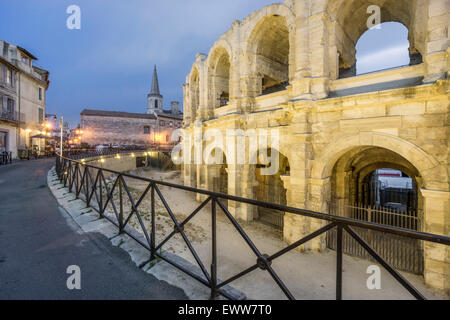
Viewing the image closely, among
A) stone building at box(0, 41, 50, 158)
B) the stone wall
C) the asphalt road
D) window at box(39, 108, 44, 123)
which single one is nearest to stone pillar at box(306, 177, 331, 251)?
the asphalt road

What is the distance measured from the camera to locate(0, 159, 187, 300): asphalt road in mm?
2018

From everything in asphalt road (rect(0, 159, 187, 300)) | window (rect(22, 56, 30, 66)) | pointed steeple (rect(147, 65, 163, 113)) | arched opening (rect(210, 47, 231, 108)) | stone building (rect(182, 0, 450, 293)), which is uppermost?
pointed steeple (rect(147, 65, 163, 113))

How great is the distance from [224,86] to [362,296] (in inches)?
472

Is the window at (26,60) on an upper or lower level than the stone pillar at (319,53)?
upper

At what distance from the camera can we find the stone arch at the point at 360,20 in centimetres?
620

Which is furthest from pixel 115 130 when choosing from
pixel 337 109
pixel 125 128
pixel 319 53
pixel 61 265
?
pixel 61 265

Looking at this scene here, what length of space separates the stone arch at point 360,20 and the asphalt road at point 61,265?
879 centimetres

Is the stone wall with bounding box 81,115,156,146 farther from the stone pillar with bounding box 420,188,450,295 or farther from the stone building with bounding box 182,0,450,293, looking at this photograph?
the stone pillar with bounding box 420,188,450,295

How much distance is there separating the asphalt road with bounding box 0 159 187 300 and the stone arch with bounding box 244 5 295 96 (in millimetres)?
9064

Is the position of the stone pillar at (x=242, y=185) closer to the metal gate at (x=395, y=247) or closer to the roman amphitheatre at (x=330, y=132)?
the roman amphitheatre at (x=330, y=132)

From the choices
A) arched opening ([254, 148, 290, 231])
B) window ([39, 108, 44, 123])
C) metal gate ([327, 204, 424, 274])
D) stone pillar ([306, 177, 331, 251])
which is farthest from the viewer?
window ([39, 108, 44, 123])

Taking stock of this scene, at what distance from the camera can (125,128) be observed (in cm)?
3194

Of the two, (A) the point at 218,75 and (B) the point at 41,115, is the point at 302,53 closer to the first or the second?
(A) the point at 218,75

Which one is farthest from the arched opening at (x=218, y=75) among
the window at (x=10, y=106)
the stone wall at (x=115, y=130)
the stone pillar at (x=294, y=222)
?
the stone wall at (x=115, y=130)
